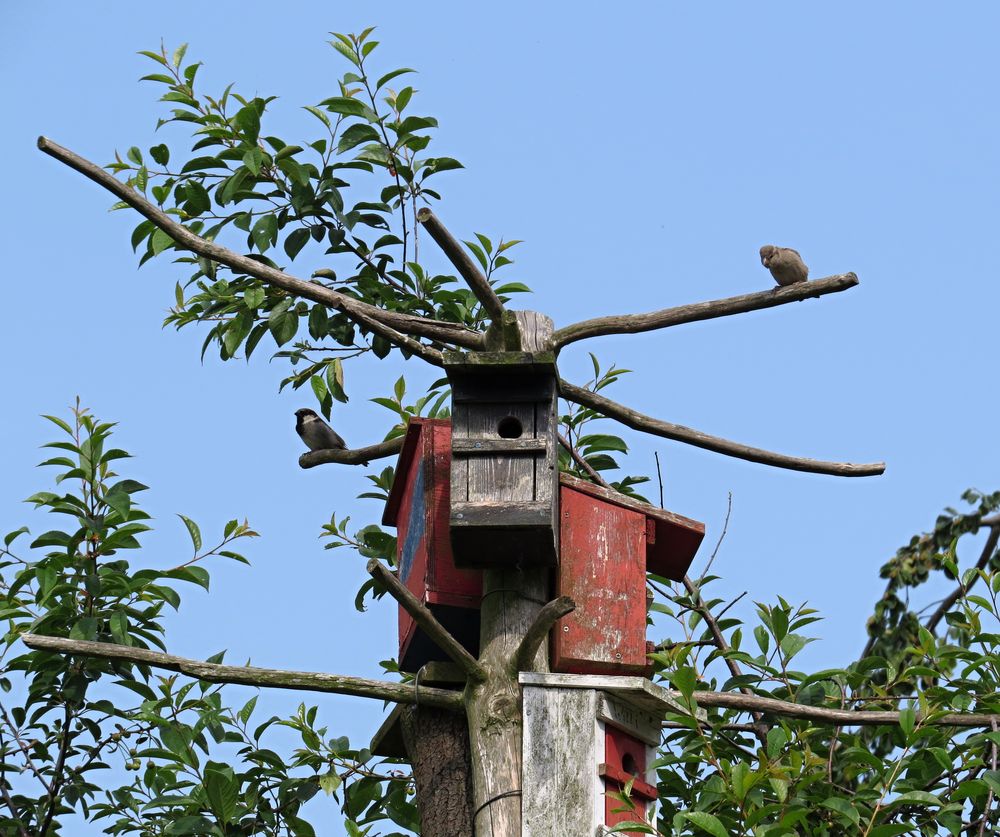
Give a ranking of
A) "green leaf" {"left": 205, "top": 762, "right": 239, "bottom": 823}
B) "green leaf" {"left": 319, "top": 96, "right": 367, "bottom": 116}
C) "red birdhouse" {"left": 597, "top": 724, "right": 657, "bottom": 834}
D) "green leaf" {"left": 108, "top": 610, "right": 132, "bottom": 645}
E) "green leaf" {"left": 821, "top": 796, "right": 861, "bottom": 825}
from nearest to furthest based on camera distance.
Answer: "green leaf" {"left": 821, "top": 796, "right": 861, "bottom": 825} < "red birdhouse" {"left": 597, "top": 724, "right": 657, "bottom": 834} < "green leaf" {"left": 205, "top": 762, "right": 239, "bottom": 823} < "green leaf" {"left": 108, "top": 610, "right": 132, "bottom": 645} < "green leaf" {"left": 319, "top": 96, "right": 367, "bottom": 116}

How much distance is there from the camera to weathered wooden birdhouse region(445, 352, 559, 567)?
5004mm

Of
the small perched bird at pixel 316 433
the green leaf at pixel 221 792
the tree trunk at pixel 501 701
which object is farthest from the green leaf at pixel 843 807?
the small perched bird at pixel 316 433

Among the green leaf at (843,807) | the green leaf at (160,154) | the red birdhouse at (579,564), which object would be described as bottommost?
the green leaf at (843,807)

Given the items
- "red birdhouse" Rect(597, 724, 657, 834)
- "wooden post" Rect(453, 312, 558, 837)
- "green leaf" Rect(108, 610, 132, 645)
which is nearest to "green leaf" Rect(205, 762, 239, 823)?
"green leaf" Rect(108, 610, 132, 645)

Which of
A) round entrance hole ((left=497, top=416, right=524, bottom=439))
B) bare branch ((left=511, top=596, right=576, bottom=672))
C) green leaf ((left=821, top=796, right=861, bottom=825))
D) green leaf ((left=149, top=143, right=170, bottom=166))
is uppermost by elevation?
green leaf ((left=149, top=143, right=170, bottom=166))

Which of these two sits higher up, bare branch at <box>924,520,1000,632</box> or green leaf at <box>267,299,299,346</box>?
green leaf at <box>267,299,299,346</box>

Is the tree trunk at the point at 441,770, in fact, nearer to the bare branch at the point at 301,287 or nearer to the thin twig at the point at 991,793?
the bare branch at the point at 301,287

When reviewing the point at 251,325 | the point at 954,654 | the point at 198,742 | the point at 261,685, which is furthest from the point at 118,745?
the point at 954,654

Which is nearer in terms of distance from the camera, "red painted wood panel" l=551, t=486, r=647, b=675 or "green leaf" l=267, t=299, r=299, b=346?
"red painted wood panel" l=551, t=486, r=647, b=675

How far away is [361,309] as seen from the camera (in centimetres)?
545

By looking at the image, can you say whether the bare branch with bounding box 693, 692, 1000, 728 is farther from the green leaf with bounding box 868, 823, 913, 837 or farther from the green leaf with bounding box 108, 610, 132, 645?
the green leaf with bounding box 108, 610, 132, 645

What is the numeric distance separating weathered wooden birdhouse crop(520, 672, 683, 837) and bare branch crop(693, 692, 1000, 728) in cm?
20

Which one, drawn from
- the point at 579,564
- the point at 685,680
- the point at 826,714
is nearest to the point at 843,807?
the point at 826,714

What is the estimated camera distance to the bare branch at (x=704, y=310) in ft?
17.6
